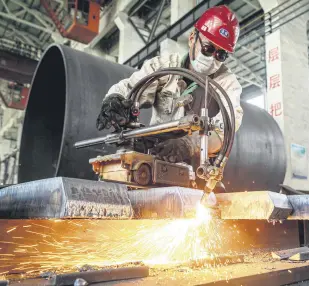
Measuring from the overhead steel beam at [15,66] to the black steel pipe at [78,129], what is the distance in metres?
4.35

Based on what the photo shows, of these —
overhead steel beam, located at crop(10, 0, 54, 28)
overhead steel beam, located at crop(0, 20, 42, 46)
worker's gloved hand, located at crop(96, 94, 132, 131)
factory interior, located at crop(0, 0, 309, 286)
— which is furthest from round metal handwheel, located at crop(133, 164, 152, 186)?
overhead steel beam, located at crop(0, 20, 42, 46)

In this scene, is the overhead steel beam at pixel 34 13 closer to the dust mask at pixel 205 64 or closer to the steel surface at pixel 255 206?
the dust mask at pixel 205 64

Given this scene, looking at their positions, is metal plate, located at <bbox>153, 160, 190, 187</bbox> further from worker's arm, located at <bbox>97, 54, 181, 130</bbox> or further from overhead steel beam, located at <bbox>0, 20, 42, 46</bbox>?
overhead steel beam, located at <bbox>0, 20, 42, 46</bbox>

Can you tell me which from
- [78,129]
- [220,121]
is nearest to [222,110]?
[220,121]

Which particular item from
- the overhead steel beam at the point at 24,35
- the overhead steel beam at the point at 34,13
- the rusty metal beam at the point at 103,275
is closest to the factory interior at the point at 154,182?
the rusty metal beam at the point at 103,275

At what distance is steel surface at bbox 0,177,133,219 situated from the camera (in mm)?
1094

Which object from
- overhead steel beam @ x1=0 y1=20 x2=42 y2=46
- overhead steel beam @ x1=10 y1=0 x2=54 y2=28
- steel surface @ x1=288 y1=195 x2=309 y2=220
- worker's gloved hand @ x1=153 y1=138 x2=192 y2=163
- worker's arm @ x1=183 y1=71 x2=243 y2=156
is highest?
overhead steel beam @ x1=0 y1=20 x2=42 y2=46

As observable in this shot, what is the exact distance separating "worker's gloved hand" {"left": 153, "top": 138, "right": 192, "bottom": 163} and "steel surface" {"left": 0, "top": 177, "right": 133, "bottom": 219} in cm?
63

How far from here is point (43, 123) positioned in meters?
3.38

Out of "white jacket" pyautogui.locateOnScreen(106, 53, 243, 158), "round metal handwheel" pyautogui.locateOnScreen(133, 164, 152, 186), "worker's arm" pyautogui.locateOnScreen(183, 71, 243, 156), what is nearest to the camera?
"round metal handwheel" pyautogui.locateOnScreen(133, 164, 152, 186)

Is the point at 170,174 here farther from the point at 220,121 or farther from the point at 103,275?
the point at 103,275

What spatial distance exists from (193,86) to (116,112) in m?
0.56

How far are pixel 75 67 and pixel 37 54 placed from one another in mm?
10035

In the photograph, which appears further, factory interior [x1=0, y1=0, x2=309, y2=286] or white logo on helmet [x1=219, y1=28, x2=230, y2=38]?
white logo on helmet [x1=219, y1=28, x2=230, y2=38]
